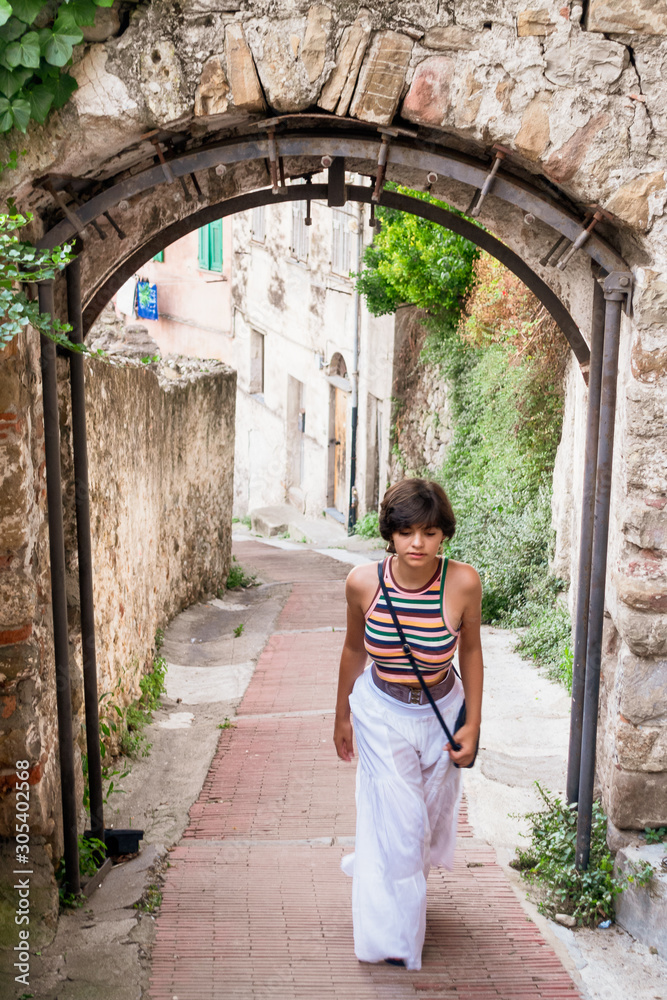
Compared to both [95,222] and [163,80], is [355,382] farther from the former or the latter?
[163,80]

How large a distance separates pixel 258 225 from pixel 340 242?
3.69 metres

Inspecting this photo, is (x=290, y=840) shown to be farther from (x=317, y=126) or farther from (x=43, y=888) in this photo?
(x=317, y=126)

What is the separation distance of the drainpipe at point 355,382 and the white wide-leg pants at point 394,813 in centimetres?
1011

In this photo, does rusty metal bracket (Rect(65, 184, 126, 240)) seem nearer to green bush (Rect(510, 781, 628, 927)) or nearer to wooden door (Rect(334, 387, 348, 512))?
green bush (Rect(510, 781, 628, 927))

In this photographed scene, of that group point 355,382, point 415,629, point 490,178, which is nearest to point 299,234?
point 355,382

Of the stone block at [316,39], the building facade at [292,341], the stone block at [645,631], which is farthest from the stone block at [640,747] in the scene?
the building facade at [292,341]

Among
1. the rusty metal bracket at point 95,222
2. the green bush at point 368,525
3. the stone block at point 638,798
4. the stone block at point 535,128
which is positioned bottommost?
the green bush at point 368,525

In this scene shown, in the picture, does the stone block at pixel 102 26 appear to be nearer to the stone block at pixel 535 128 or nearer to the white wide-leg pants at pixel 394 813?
the stone block at pixel 535 128

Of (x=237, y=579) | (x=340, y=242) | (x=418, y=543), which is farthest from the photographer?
(x=340, y=242)

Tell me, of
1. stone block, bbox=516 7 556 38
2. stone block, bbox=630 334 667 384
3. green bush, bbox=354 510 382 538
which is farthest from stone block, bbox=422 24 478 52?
green bush, bbox=354 510 382 538

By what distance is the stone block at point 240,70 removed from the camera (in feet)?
9.28

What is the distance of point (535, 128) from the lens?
285cm

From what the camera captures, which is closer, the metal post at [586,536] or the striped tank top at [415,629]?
the striped tank top at [415,629]

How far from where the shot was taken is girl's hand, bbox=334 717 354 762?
3004 mm
